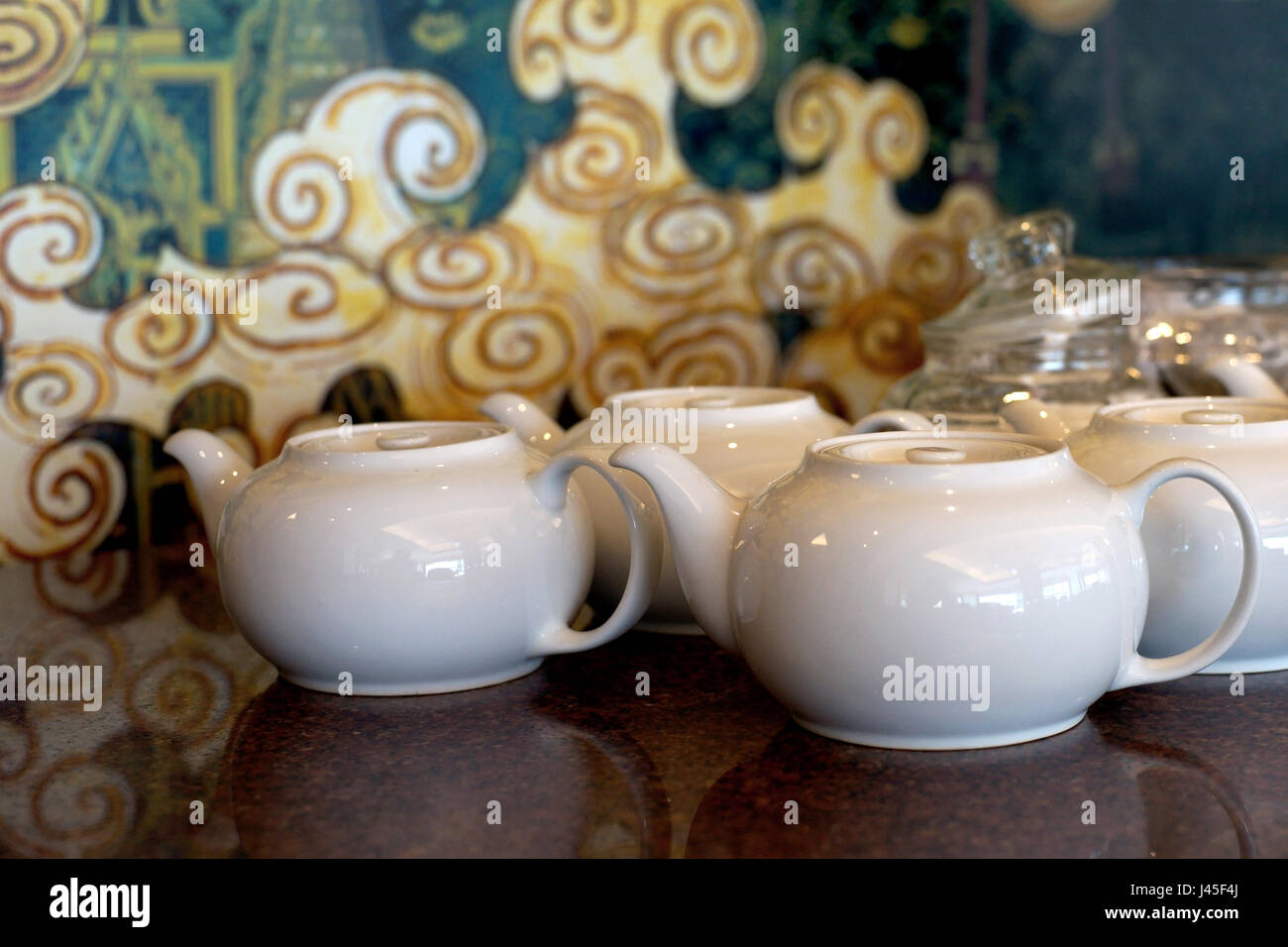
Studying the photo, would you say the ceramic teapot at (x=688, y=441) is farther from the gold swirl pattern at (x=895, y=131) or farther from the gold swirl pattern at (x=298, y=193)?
the gold swirl pattern at (x=895, y=131)

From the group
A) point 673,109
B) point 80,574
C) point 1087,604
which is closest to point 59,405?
point 80,574

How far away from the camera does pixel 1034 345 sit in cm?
104

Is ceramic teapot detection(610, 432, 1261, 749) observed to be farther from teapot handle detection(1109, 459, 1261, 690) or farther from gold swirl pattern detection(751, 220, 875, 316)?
gold swirl pattern detection(751, 220, 875, 316)

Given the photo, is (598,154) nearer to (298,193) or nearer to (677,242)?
(677,242)

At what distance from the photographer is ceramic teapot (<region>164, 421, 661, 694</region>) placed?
0.72 metres

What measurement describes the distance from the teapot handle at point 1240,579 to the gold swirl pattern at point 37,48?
92cm

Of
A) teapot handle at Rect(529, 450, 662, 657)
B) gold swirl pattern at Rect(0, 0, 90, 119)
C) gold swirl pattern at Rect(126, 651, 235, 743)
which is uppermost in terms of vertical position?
gold swirl pattern at Rect(0, 0, 90, 119)

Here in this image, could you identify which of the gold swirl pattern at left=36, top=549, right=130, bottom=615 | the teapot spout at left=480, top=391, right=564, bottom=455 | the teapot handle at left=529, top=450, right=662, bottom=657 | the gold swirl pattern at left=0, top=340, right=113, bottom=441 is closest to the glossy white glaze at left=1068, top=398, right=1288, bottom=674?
the teapot handle at left=529, top=450, right=662, bottom=657

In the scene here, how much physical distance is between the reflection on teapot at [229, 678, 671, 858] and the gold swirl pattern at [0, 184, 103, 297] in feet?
1.98

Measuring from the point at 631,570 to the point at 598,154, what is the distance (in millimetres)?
712

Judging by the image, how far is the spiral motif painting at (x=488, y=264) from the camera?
1244 millimetres

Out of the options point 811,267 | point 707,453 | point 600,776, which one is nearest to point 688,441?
point 707,453

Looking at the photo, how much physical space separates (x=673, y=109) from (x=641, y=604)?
2.53ft

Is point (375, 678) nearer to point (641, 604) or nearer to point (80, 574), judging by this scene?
point (641, 604)
